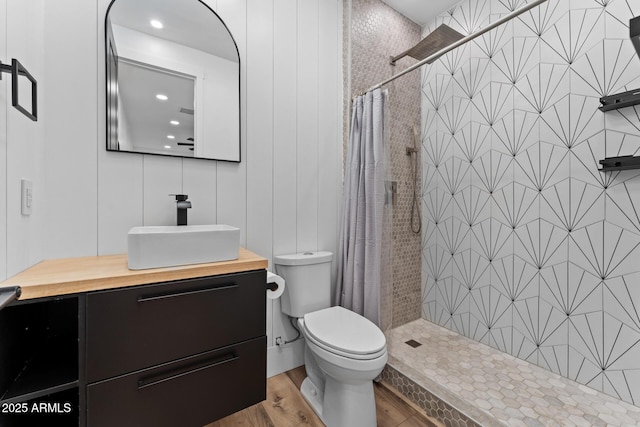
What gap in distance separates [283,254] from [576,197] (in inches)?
70.8

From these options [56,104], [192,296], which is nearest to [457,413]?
[192,296]

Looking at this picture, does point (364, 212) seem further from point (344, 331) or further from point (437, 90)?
point (437, 90)

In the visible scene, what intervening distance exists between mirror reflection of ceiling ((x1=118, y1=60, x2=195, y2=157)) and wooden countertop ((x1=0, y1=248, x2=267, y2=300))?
578 millimetres

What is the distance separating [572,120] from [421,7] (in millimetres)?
1457

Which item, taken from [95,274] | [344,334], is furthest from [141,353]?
[344,334]

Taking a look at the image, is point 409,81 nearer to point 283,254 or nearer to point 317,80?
point 317,80

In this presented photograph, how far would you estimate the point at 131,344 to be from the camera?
0.93 metres

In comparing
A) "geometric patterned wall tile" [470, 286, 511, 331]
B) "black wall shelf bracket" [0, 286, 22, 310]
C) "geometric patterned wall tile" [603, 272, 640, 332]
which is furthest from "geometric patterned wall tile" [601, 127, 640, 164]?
"black wall shelf bracket" [0, 286, 22, 310]

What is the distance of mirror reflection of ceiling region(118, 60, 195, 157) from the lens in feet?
4.41

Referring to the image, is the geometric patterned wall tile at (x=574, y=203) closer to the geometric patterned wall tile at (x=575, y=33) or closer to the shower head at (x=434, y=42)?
the geometric patterned wall tile at (x=575, y=33)

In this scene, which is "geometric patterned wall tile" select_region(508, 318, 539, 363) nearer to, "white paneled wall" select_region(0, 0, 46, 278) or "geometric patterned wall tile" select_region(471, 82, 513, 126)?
"geometric patterned wall tile" select_region(471, 82, 513, 126)

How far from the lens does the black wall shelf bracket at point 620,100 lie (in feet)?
4.53

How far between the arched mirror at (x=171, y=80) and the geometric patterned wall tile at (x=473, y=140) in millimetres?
1699

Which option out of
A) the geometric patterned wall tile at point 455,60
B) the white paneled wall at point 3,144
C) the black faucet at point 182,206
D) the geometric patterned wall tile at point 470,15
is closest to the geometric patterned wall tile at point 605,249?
the geometric patterned wall tile at point 455,60
